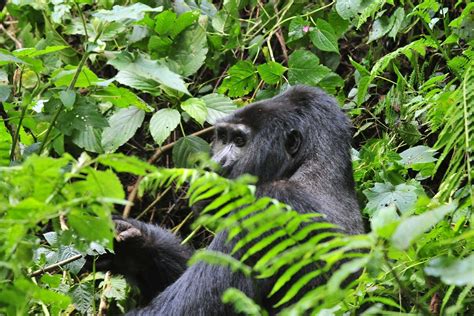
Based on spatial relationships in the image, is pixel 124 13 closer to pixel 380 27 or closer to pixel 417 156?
pixel 417 156

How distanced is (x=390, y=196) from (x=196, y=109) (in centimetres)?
116

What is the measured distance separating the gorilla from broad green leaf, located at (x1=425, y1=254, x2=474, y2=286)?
153 cm

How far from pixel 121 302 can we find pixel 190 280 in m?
1.11

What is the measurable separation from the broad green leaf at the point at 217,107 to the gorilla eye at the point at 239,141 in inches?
17.0

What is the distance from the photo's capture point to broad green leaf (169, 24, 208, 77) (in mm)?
4734

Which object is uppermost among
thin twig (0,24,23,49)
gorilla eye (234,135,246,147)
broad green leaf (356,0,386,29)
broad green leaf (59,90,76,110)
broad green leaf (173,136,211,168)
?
broad green leaf (356,0,386,29)

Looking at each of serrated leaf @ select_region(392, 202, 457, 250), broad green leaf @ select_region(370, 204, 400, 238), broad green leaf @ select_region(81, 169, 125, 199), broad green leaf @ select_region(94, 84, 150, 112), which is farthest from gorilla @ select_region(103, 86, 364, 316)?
serrated leaf @ select_region(392, 202, 457, 250)

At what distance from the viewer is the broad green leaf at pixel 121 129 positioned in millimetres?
4355

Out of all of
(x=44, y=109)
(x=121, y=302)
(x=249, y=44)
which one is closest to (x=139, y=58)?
(x=44, y=109)

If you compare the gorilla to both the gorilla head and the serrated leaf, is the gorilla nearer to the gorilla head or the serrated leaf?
the gorilla head

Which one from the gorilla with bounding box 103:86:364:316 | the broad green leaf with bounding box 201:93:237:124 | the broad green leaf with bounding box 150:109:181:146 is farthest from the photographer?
the broad green leaf with bounding box 201:93:237:124

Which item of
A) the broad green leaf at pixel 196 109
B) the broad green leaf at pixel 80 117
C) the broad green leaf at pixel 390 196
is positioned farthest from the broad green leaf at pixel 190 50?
the broad green leaf at pixel 390 196

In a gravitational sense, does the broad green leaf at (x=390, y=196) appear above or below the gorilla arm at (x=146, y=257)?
above

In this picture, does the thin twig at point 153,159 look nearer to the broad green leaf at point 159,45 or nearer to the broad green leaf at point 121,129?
the broad green leaf at point 159,45
